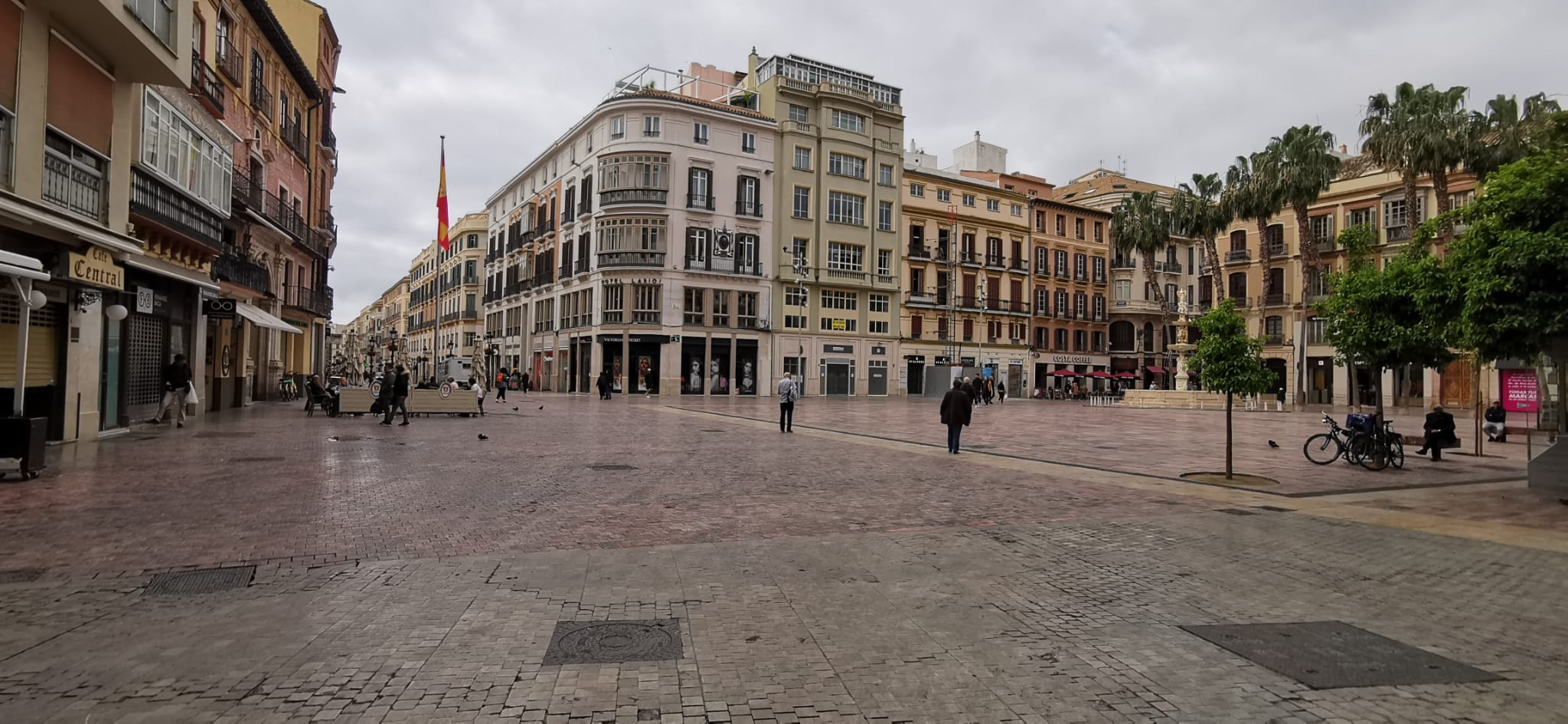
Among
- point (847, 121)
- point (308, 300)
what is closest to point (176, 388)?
point (308, 300)

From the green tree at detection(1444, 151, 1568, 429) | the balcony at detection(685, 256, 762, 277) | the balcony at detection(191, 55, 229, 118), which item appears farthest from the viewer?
the balcony at detection(685, 256, 762, 277)

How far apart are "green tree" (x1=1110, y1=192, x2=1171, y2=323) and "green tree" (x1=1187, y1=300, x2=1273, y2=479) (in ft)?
148

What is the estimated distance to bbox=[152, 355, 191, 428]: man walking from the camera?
17.5 meters

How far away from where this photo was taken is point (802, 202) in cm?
5378

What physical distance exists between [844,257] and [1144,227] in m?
20.4

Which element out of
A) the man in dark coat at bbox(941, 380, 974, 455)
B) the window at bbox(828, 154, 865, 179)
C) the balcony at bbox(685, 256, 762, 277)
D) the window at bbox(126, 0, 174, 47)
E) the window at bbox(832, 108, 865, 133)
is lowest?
the man in dark coat at bbox(941, 380, 974, 455)

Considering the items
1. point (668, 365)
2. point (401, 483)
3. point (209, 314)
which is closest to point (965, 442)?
point (401, 483)

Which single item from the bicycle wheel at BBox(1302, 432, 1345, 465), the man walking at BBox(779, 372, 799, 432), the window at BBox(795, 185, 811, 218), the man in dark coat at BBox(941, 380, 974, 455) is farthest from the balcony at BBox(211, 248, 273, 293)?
the window at BBox(795, 185, 811, 218)

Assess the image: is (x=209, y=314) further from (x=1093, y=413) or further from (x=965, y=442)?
(x=1093, y=413)

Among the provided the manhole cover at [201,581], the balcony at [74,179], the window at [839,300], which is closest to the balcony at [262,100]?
the balcony at [74,179]

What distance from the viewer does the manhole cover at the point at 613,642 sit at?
165 inches

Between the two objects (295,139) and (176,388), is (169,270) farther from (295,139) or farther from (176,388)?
(295,139)

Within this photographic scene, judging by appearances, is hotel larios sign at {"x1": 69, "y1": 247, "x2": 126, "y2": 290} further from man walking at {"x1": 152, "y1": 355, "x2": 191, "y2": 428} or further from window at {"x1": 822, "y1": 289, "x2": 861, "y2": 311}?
window at {"x1": 822, "y1": 289, "x2": 861, "y2": 311}

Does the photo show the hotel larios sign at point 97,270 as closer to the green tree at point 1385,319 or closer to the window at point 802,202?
the green tree at point 1385,319
